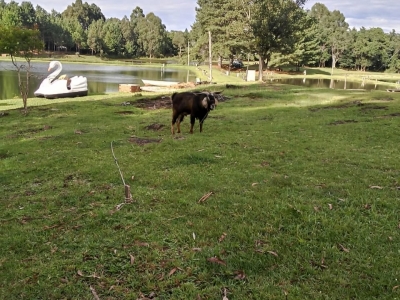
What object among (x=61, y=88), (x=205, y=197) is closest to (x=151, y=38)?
(x=61, y=88)

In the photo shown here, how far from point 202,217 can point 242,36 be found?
32.2 m

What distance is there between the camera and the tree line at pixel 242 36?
34156mm

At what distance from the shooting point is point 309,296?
12.6 feet

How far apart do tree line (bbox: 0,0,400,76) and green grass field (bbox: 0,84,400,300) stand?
722 inches

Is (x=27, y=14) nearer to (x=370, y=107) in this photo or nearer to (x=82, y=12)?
(x=82, y=12)

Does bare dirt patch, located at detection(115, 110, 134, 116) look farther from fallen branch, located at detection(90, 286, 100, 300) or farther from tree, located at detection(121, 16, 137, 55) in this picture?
tree, located at detection(121, 16, 137, 55)

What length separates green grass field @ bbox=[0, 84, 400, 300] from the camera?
4105 millimetres

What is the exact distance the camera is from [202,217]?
5.67 meters

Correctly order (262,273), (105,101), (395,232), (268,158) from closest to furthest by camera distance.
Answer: (262,273) < (395,232) < (268,158) < (105,101)

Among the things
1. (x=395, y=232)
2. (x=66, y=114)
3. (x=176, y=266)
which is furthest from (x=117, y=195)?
(x=66, y=114)

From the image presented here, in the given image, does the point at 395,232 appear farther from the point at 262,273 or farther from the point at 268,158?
the point at 268,158

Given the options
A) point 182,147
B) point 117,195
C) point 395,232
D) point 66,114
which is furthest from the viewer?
point 66,114

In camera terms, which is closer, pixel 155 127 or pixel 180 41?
pixel 155 127

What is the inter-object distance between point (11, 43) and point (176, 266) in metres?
20.6
